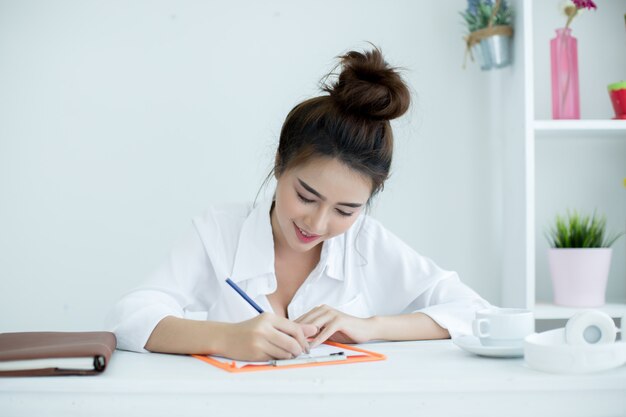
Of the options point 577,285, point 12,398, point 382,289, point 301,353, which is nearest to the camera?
point 12,398

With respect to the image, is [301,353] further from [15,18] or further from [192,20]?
[15,18]

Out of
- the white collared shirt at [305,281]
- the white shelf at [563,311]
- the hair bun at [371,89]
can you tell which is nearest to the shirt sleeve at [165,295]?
the white collared shirt at [305,281]

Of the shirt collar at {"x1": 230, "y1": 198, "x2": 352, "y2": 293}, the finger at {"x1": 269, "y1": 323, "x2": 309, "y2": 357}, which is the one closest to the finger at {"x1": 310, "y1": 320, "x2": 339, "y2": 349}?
the finger at {"x1": 269, "y1": 323, "x2": 309, "y2": 357}

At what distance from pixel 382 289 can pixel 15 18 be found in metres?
1.46

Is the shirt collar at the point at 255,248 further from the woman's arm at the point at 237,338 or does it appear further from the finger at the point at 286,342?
the finger at the point at 286,342

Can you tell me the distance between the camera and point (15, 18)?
224 cm

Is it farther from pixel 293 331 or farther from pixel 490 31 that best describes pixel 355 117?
pixel 490 31

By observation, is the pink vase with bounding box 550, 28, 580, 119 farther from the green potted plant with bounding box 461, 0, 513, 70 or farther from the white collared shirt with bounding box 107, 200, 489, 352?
the white collared shirt with bounding box 107, 200, 489, 352

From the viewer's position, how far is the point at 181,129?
7.43ft

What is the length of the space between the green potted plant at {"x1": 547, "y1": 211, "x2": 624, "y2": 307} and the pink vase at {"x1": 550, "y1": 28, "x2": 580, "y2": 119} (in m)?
0.32

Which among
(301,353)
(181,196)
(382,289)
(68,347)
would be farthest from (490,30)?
(68,347)

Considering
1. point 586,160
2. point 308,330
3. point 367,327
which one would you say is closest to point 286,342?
point 308,330

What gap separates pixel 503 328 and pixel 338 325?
30 centimetres

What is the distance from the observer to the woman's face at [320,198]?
1.39m
